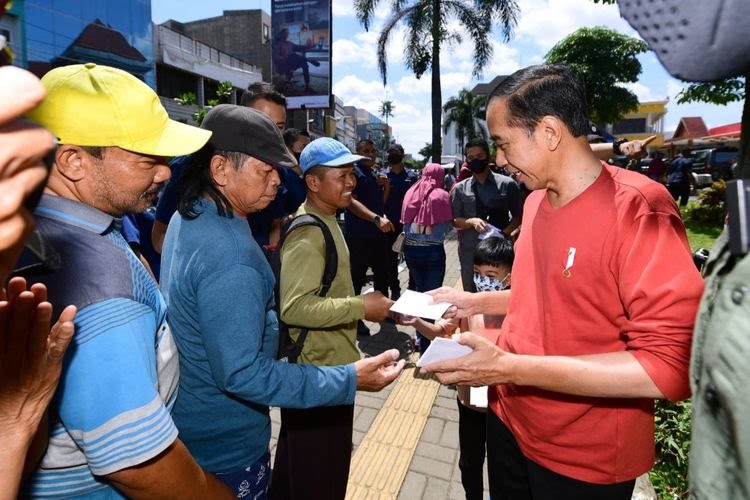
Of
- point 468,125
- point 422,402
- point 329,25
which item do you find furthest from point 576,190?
point 468,125

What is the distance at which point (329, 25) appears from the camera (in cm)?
2319

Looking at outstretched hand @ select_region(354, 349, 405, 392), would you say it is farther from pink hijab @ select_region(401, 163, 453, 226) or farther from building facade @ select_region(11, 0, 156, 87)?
building facade @ select_region(11, 0, 156, 87)

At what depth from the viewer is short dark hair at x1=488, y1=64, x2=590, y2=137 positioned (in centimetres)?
163

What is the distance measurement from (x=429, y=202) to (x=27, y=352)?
4.62 m

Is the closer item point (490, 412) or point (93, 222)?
point (93, 222)

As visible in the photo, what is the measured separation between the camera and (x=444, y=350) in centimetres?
155

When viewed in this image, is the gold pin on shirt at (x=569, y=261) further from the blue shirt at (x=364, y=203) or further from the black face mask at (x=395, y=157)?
the black face mask at (x=395, y=157)

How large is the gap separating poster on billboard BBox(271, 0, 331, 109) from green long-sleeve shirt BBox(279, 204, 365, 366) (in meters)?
22.9

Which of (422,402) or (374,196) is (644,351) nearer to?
(422,402)

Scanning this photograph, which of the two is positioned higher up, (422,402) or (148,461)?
(148,461)

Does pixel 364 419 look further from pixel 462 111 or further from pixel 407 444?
pixel 462 111

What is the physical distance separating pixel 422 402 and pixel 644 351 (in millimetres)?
3028

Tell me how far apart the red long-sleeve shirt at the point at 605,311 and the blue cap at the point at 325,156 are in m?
1.26

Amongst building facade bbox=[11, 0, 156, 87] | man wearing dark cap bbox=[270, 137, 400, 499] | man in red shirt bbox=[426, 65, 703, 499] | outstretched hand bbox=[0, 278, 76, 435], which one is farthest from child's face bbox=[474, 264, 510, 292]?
building facade bbox=[11, 0, 156, 87]
